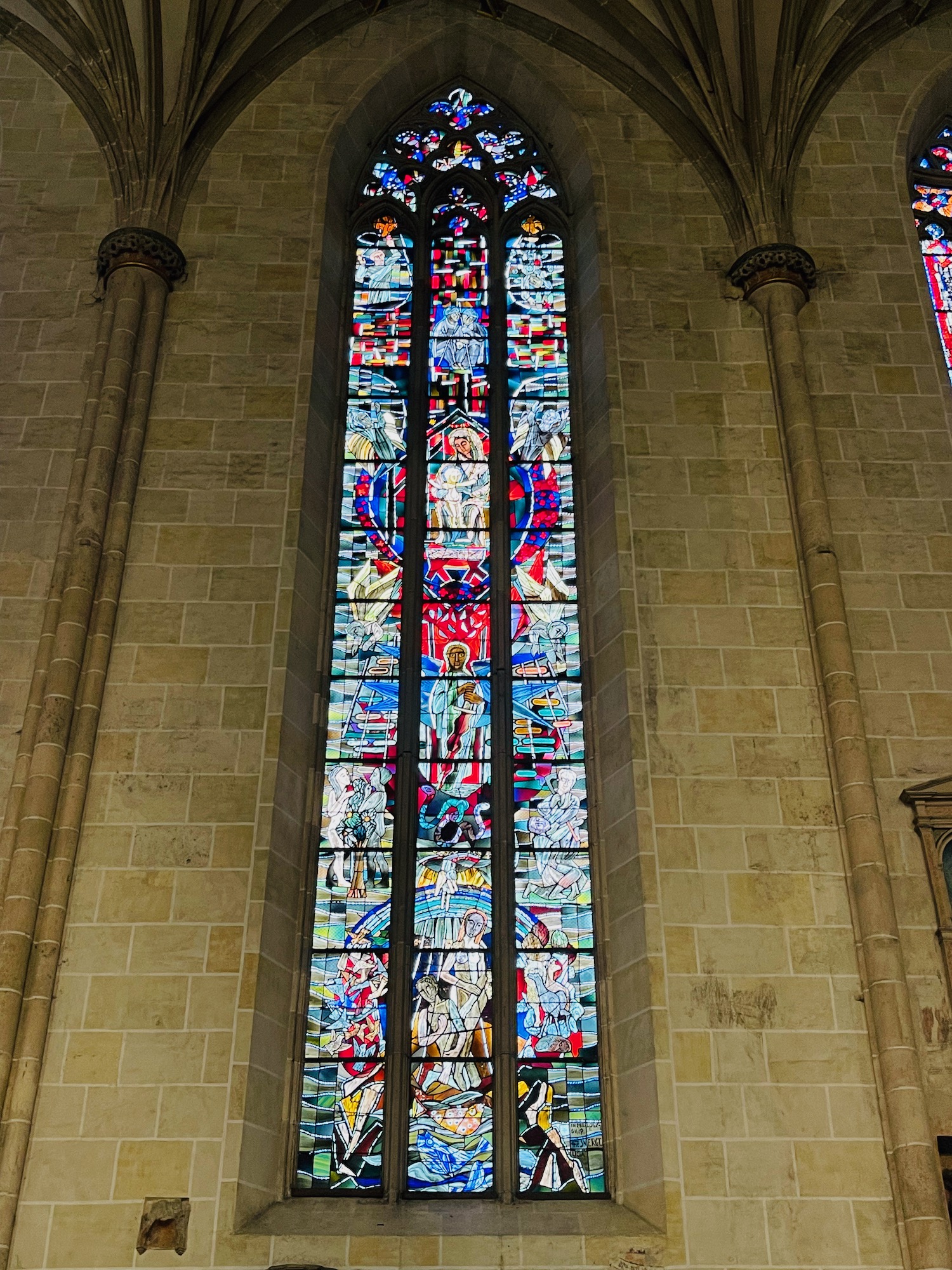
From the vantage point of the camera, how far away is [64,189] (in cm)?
1055

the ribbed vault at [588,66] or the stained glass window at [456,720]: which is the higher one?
the ribbed vault at [588,66]

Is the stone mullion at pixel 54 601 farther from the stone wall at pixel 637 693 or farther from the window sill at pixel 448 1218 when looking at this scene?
the window sill at pixel 448 1218

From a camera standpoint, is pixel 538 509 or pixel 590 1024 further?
pixel 538 509

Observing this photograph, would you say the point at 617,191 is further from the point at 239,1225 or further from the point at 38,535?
the point at 239,1225

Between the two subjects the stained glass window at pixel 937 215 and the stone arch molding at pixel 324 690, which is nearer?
the stone arch molding at pixel 324 690

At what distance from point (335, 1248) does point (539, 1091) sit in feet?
4.59

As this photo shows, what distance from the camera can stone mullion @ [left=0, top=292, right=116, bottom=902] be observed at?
7.84 m

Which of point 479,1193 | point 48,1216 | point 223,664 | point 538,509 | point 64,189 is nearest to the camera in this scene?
point 48,1216

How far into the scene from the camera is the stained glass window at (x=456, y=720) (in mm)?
7828

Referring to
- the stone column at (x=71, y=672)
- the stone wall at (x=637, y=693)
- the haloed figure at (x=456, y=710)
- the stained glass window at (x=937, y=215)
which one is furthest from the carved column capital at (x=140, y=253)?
the stained glass window at (x=937, y=215)

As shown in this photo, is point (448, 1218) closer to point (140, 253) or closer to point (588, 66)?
point (140, 253)

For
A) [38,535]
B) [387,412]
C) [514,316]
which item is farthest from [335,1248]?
[514,316]

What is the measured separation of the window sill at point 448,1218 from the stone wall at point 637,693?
0.29ft

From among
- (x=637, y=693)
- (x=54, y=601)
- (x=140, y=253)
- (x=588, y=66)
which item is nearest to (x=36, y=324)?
(x=140, y=253)
